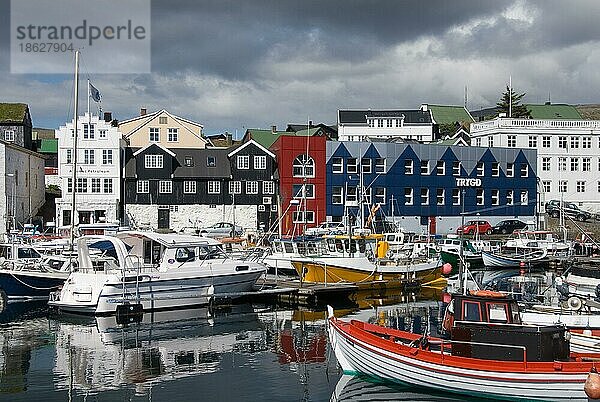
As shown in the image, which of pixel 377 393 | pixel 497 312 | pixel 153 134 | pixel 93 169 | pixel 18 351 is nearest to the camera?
pixel 497 312

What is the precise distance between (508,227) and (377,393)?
159 ft

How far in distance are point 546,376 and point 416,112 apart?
7655 cm

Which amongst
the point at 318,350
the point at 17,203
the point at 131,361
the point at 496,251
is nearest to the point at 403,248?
the point at 496,251

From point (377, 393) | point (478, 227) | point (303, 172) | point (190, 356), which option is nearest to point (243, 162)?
point (303, 172)

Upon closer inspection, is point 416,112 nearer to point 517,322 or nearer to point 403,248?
point 403,248

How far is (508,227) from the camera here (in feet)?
215

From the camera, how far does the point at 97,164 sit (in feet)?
207

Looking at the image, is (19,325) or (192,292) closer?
(19,325)

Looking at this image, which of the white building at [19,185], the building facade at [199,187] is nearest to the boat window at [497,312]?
the white building at [19,185]

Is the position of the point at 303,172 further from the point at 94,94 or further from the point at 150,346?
the point at 150,346

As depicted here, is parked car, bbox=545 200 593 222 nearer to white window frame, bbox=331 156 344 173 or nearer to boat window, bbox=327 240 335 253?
white window frame, bbox=331 156 344 173

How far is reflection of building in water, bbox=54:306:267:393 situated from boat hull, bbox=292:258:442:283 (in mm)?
5029

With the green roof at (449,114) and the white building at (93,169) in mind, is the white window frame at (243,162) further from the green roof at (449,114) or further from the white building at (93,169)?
the green roof at (449,114)

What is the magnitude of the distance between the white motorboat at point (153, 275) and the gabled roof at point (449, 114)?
237 feet
